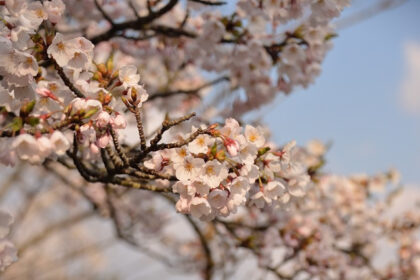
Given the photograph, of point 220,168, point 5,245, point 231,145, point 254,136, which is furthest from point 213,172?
point 5,245

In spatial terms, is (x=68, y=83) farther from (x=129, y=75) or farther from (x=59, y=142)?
(x=59, y=142)

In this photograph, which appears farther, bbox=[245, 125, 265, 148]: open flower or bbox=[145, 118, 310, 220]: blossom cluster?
bbox=[245, 125, 265, 148]: open flower

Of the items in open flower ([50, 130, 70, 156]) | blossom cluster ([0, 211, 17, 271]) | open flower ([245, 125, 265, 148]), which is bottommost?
blossom cluster ([0, 211, 17, 271])

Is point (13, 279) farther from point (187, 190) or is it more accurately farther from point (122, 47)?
point (187, 190)

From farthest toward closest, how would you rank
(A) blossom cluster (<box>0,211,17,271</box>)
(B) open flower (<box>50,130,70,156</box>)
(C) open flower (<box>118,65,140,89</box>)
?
1. (A) blossom cluster (<box>0,211,17,271</box>)
2. (C) open flower (<box>118,65,140,89</box>)
3. (B) open flower (<box>50,130,70,156</box>)

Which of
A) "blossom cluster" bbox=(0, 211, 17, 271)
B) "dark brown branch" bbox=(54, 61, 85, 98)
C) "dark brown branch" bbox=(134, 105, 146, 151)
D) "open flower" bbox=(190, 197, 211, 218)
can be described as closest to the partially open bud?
"open flower" bbox=(190, 197, 211, 218)

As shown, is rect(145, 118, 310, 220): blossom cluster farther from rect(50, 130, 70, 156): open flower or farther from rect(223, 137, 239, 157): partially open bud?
rect(50, 130, 70, 156): open flower

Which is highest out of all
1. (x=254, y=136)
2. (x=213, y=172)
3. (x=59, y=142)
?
(x=254, y=136)

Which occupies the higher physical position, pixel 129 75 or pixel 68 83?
pixel 129 75

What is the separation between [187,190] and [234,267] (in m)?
4.08

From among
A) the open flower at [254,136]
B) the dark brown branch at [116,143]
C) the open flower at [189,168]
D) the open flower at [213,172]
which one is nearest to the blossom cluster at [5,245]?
the dark brown branch at [116,143]

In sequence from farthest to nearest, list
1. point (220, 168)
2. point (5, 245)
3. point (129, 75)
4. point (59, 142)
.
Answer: point (5, 245) < point (129, 75) < point (220, 168) < point (59, 142)

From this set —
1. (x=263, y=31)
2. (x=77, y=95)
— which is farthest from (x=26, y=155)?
(x=263, y=31)

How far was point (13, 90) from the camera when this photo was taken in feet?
6.53
